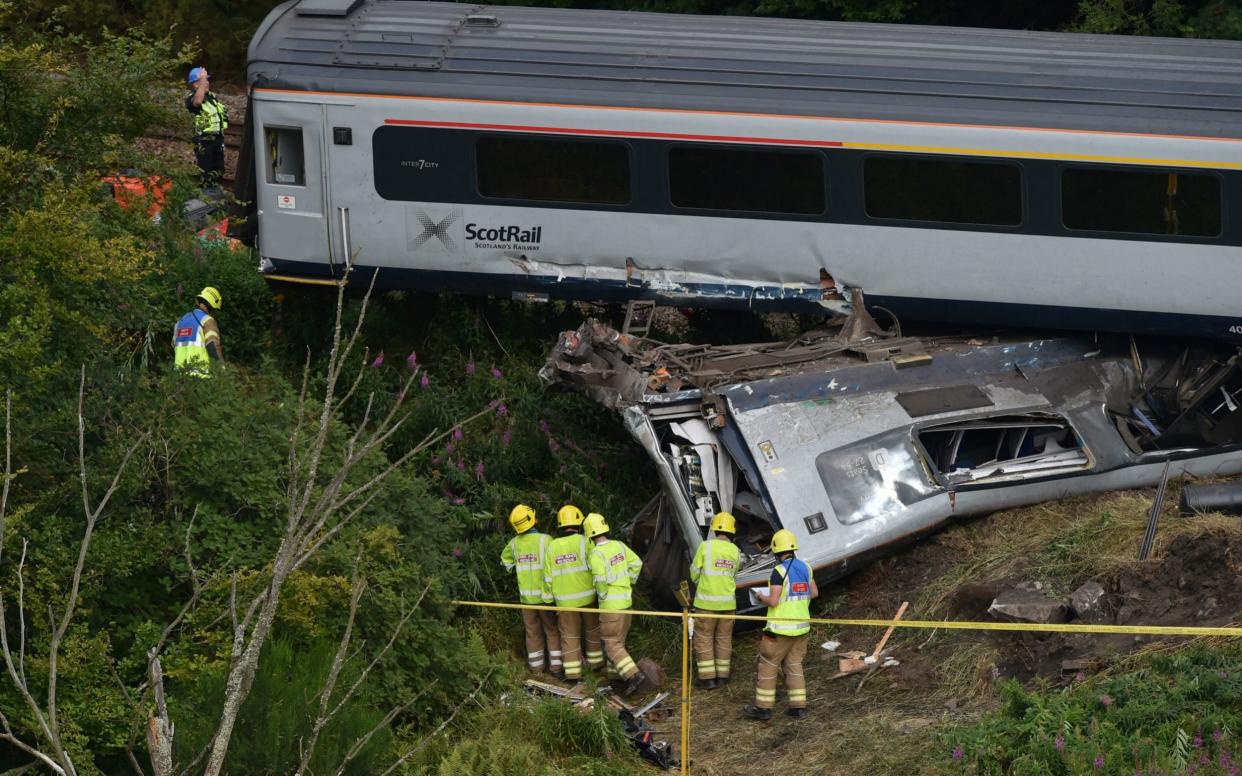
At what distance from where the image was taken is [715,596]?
11680 millimetres

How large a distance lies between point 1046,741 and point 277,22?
975 centimetres

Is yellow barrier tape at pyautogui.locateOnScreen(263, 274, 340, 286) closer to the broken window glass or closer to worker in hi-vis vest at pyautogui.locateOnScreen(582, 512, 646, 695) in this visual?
worker in hi-vis vest at pyautogui.locateOnScreen(582, 512, 646, 695)

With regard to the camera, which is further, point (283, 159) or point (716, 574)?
point (283, 159)

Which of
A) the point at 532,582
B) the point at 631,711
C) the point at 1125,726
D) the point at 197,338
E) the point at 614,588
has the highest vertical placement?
the point at 197,338

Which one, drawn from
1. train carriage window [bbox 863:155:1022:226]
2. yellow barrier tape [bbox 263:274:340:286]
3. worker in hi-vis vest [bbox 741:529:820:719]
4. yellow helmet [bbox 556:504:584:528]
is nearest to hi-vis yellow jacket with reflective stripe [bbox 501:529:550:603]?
yellow helmet [bbox 556:504:584:528]

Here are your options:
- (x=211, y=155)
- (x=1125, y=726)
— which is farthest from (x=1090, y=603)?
(x=211, y=155)

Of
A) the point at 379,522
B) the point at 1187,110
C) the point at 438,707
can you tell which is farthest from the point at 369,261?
the point at 1187,110

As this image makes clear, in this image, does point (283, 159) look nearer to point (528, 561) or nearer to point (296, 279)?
point (296, 279)

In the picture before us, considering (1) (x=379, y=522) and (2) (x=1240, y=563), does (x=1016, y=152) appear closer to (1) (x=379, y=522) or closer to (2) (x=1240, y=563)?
(2) (x=1240, y=563)

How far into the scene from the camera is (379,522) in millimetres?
12109

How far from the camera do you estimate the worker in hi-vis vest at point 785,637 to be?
11250 mm

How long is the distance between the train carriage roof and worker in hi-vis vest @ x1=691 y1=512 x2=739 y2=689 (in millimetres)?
4124

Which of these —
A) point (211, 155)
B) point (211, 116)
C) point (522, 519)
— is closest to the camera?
point (522, 519)

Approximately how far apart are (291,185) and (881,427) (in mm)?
5896
